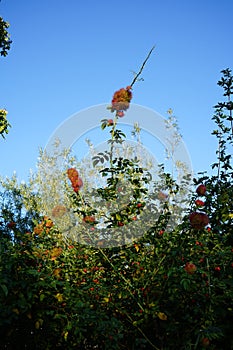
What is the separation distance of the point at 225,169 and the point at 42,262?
84.5 inches

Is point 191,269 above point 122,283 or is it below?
above

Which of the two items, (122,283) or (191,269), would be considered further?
(122,283)

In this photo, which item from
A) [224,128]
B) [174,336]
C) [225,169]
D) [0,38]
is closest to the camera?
[174,336]

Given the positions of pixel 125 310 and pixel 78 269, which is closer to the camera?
pixel 125 310

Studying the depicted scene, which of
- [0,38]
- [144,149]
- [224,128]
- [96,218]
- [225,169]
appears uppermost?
[0,38]

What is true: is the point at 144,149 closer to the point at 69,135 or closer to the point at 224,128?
the point at 69,135

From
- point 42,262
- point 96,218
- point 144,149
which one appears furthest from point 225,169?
point 42,262

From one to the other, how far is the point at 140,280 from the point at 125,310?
22 cm

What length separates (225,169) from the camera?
363 centimetres

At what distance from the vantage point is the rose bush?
2020 mm

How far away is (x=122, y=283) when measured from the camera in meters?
2.33

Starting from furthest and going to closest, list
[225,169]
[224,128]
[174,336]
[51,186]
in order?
[224,128]
[225,169]
[51,186]
[174,336]

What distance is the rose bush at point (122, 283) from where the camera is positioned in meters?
2.02

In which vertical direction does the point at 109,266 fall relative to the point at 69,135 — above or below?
below
